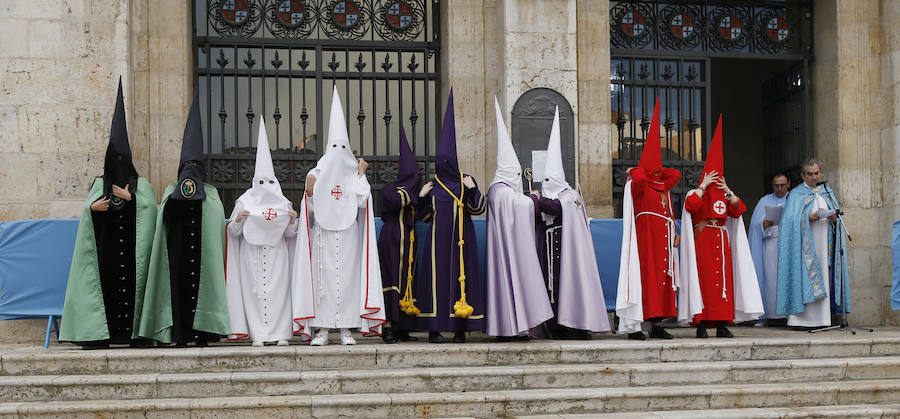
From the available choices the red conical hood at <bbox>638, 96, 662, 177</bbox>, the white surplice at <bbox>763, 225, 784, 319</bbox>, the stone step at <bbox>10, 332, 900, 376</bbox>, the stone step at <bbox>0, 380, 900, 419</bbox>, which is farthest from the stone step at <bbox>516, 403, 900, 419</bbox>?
the white surplice at <bbox>763, 225, 784, 319</bbox>

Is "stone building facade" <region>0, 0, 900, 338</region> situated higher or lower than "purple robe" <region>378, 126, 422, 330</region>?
higher

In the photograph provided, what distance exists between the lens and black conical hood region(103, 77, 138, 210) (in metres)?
7.88

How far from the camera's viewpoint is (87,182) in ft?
30.9

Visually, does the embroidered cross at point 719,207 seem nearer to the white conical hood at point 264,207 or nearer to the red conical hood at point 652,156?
the red conical hood at point 652,156

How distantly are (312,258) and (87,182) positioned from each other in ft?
9.64

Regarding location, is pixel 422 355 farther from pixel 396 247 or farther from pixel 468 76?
pixel 468 76

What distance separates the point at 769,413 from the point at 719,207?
265cm

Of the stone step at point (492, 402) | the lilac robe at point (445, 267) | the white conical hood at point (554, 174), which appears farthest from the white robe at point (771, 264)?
the lilac robe at point (445, 267)

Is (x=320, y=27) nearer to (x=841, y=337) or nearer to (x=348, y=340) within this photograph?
(x=348, y=340)

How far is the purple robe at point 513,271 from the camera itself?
8.10m

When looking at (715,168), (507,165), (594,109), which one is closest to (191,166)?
A: (507,165)

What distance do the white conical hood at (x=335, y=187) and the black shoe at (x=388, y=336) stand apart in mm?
1026

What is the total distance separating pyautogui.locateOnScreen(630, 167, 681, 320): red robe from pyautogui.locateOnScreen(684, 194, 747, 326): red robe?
403 mm

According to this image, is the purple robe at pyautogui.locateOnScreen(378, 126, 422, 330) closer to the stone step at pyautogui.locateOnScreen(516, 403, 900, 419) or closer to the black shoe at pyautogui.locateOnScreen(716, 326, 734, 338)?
the stone step at pyautogui.locateOnScreen(516, 403, 900, 419)
